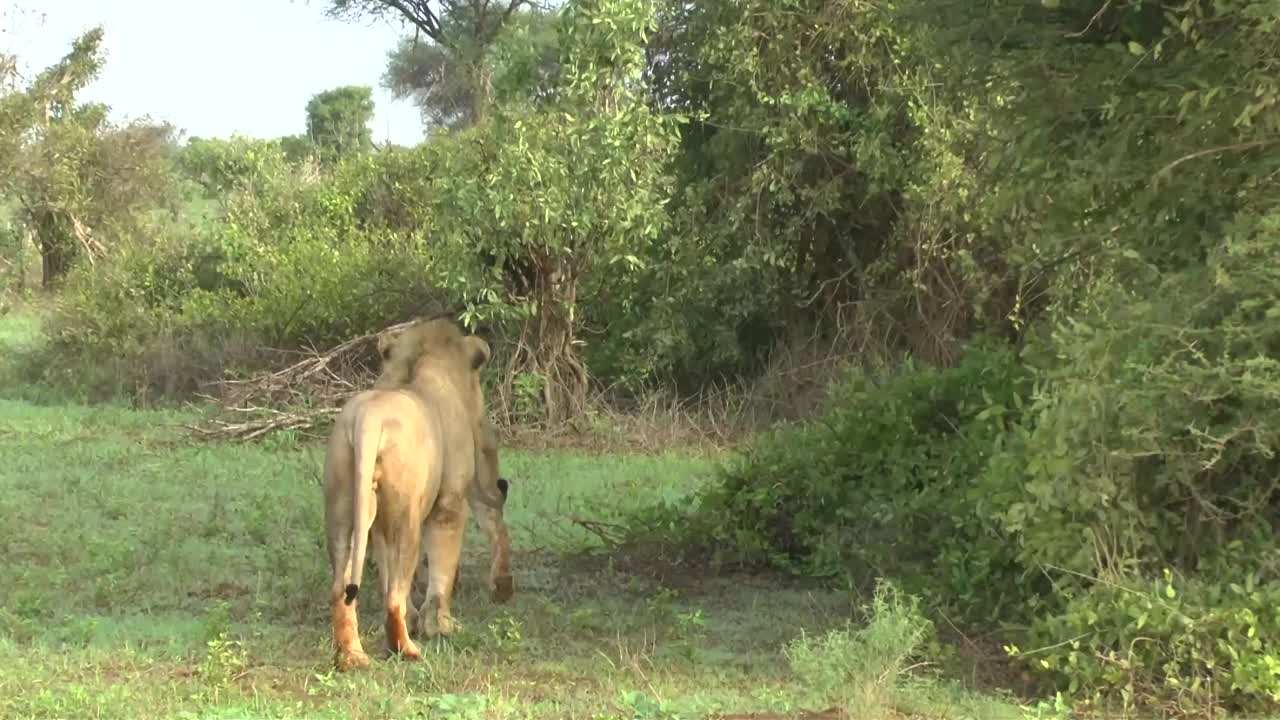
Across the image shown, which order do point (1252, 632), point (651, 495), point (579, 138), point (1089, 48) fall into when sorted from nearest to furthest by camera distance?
point (1252, 632) → point (1089, 48) → point (651, 495) → point (579, 138)

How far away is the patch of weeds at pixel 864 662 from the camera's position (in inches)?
207

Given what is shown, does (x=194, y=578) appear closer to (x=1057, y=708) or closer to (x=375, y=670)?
(x=375, y=670)

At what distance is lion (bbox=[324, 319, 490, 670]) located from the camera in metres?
Result: 5.91

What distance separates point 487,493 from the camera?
7.67 meters

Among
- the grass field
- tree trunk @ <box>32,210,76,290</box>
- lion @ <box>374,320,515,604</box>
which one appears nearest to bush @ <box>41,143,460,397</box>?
the grass field

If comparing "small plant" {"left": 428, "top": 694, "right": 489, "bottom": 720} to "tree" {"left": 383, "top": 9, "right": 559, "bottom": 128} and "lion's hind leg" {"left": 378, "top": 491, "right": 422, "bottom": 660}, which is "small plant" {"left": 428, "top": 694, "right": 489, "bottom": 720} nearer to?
"lion's hind leg" {"left": 378, "top": 491, "right": 422, "bottom": 660}

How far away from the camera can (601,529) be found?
908 cm

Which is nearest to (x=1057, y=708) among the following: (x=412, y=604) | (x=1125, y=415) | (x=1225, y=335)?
(x=1125, y=415)

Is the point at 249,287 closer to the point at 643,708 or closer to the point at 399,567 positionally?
the point at 399,567

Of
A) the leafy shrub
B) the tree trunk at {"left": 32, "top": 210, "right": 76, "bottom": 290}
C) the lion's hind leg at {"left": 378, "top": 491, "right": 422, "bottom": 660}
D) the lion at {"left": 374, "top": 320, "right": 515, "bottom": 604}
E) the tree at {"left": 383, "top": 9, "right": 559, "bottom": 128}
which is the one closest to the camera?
the leafy shrub

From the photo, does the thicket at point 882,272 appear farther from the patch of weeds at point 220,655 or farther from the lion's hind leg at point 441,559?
the patch of weeds at point 220,655

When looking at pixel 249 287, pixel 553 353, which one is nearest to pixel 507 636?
pixel 553 353

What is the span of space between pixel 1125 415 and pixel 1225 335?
1.57 feet

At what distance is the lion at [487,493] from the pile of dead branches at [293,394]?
19.0ft
